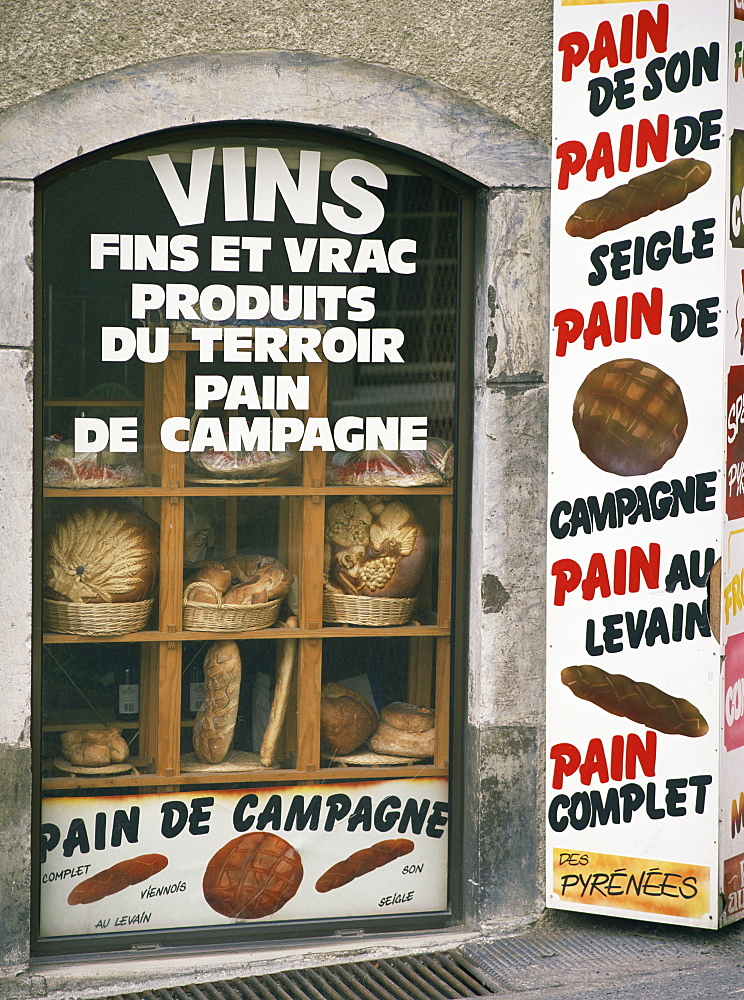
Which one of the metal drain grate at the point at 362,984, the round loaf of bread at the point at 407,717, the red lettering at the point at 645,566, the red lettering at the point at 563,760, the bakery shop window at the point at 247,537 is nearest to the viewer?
the metal drain grate at the point at 362,984

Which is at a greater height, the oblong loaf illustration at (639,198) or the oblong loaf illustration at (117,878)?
the oblong loaf illustration at (639,198)

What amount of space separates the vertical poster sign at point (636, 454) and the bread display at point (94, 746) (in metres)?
1.50

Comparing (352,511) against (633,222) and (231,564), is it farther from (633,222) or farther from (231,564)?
(633,222)

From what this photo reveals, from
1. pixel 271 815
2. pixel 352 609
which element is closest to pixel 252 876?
pixel 271 815

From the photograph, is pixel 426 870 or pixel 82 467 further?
pixel 426 870

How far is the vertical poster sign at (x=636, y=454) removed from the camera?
379 cm

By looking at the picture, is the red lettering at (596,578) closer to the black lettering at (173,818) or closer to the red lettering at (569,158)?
the red lettering at (569,158)

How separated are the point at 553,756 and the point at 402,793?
561 mm

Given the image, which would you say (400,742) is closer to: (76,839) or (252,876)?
(252,876)

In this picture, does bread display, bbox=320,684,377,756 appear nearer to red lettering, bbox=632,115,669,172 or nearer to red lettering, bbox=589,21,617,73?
red lettering, bbox=632,115,669,172

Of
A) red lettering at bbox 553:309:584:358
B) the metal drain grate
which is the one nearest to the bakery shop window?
the metal drain grate

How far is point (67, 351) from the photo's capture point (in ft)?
12.2

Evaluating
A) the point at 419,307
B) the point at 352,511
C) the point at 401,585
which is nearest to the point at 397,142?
the point at 419,307

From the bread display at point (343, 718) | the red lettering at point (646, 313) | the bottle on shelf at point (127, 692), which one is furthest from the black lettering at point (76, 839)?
the red lettering at point (646, 313)
